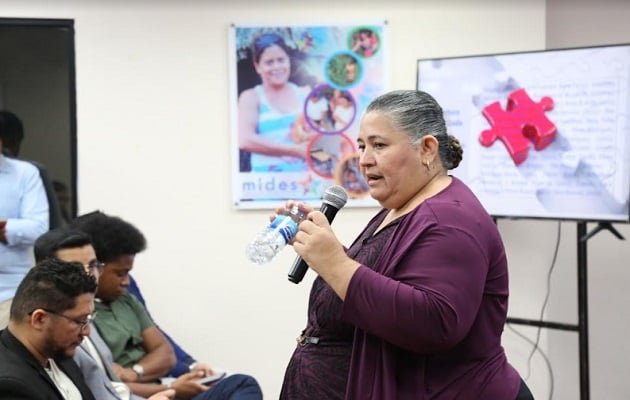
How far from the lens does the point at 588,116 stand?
3182 millimetres

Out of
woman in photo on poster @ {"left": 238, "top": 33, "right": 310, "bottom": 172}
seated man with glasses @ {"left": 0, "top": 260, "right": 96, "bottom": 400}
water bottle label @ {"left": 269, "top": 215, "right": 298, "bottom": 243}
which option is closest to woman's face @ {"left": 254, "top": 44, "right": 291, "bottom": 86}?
woman in photo on poster @ {"left": 238, "top": 33, "right": 310, "bottom": 172}

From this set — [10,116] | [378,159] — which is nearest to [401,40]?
[10,116]

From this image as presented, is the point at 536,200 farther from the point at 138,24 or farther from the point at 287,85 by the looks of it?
the point at 138,24

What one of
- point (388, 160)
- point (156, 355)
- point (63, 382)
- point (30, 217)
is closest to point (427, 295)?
point (388, 160)

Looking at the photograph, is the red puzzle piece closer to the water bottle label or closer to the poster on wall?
the poster on wall

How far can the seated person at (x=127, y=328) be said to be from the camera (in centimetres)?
288

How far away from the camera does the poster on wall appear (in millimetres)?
3855

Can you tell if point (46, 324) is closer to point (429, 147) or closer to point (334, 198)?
point (334, 198)

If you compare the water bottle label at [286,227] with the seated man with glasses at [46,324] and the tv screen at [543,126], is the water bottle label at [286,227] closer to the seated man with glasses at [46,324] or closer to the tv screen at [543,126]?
the seated man with glasses at [46,324]

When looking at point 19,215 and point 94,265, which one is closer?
point 94,265

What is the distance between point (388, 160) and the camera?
5.56 feet

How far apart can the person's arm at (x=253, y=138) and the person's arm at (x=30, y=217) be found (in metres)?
0.99

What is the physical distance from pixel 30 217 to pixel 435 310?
2491 mm

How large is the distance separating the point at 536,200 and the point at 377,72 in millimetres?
1087
